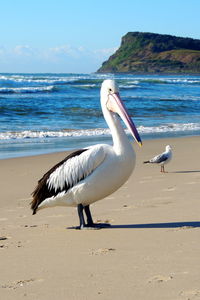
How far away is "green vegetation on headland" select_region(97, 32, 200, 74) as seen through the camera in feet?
467

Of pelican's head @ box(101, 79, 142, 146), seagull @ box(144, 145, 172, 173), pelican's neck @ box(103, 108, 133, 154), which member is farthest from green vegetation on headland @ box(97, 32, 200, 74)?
pelican's neck @ box(103, 108, 133, 154)

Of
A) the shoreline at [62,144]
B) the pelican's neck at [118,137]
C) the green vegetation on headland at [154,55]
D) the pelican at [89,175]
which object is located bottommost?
the shoreline at [62,144]

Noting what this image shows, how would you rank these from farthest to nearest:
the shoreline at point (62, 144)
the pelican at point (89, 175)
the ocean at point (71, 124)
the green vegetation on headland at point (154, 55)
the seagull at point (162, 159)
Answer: the green vegetation on headland at point (154, 55) → the ocean at point (71, 124) → the shoreline at point (62, 144) → the seagull at point (162, 159) → the pelican at point (89, 175)

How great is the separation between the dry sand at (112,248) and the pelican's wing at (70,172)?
0.34 m

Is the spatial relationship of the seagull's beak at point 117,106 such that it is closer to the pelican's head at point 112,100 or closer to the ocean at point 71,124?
the pelican's head at point 112,100

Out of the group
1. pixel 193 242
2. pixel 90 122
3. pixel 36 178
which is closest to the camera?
pixel 193 242

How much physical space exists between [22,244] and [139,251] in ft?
3.43

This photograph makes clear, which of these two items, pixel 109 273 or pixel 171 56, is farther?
pixel 171 56

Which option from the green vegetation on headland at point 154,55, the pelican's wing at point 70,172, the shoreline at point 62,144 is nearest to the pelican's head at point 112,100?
the pelican's wing at point 70,172

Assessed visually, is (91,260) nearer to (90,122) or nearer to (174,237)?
(174,237)

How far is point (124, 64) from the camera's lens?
151 meters

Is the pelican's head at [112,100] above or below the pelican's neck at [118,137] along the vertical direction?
above

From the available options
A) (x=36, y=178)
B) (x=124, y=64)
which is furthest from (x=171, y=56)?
(x=36, y=178)

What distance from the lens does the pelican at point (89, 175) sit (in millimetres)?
5211
